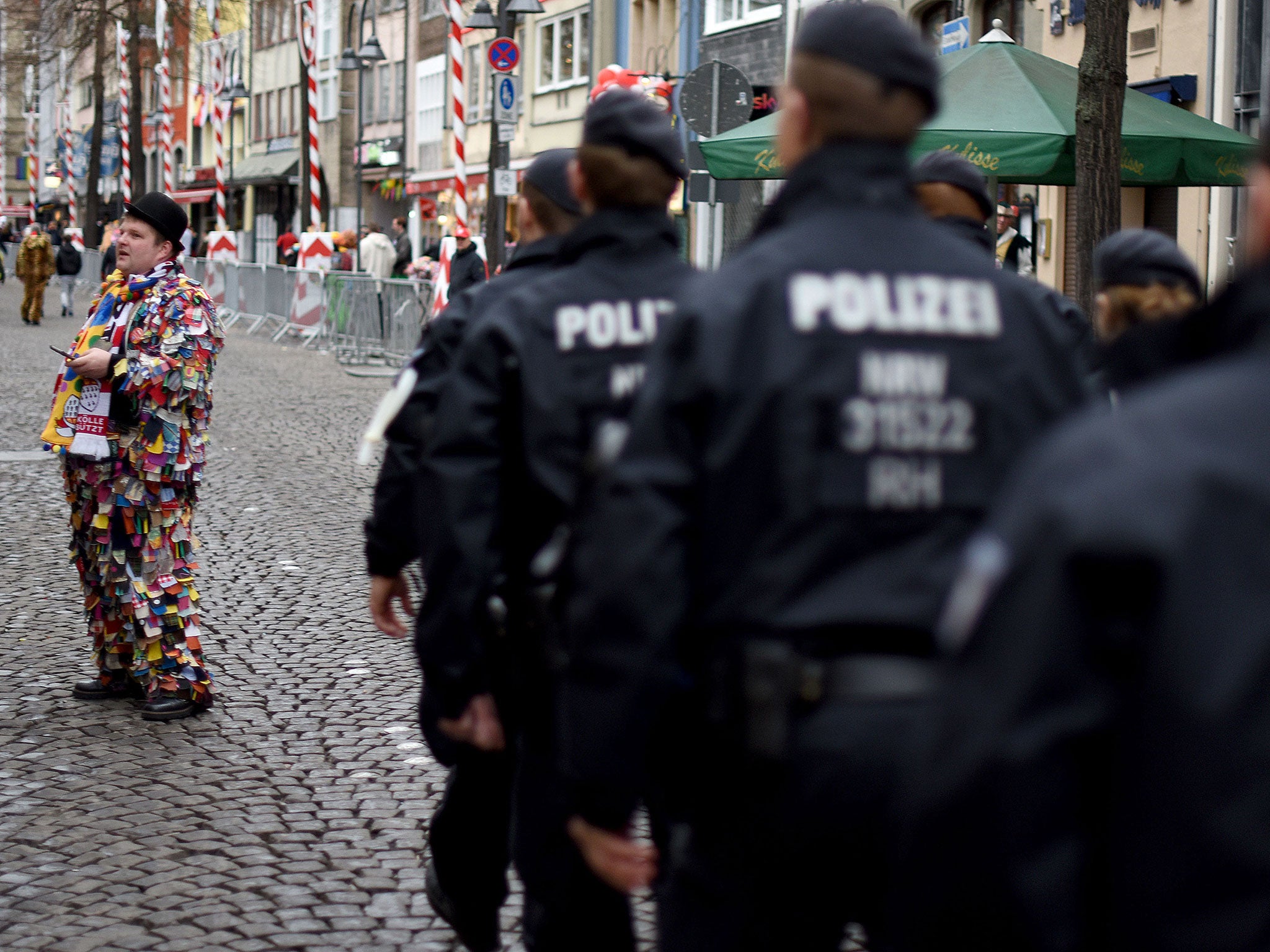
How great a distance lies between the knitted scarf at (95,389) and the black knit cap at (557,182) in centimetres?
273

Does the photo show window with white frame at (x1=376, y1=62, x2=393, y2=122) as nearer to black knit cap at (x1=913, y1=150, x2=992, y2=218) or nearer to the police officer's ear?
black knit cap at (x1=913, y1=150, x2=992, y2=218)

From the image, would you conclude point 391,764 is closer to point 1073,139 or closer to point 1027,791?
point 1027,791

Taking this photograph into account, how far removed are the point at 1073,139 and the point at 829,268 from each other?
812cm

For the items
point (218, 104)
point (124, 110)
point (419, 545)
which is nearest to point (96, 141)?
point (124, 110)

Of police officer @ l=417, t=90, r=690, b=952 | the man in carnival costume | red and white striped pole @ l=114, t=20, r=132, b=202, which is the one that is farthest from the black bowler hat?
red and white striped pole @ l=114, t=20, r=132, b=202

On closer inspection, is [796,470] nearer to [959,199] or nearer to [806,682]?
[806,682]

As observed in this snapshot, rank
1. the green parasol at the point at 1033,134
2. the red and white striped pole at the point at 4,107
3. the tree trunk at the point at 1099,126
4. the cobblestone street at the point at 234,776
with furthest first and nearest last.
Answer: the red and white striped pole at the point at 4,107, the green parasol at the point at 1033,134, the tree trunk at the point at 1099,126, the cobblestone street at the point at 234,776

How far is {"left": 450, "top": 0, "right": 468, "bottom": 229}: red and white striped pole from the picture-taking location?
66.4ft

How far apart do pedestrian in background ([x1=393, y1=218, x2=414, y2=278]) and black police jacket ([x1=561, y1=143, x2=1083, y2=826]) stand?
26.4 meters

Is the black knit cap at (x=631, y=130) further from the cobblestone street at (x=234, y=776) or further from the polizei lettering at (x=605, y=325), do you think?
the cobblestone street at (x=234, y=776)

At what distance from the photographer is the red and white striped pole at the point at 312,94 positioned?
29.1 meters

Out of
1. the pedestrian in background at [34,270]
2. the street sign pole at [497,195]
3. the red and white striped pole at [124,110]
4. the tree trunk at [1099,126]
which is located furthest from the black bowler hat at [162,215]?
the red and white striped pole at [124,110]

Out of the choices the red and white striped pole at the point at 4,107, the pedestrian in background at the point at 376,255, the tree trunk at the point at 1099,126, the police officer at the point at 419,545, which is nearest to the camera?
the police officer at the point at 419,545

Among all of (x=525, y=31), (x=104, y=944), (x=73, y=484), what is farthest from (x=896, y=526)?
(x=525, y=31)
